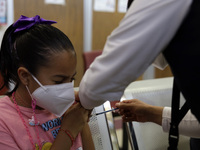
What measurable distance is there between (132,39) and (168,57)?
0.41 feet

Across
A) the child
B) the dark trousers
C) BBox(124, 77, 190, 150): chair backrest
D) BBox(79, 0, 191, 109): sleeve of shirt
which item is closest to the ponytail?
the child

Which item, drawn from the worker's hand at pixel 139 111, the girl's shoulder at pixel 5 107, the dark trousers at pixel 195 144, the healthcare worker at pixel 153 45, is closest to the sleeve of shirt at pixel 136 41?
the healthcare worker at pixel 153 45

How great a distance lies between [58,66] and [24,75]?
0.45 ft

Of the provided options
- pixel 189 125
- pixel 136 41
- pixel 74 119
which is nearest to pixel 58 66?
pixel 74 119

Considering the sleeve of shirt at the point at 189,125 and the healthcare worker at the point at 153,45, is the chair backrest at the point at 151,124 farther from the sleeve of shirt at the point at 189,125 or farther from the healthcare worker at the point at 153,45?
the healthcare worker at the point at 153,45

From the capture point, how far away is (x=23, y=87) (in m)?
0.94

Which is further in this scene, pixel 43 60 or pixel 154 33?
pixel 43 60

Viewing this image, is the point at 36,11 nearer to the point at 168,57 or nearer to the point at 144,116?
the point at 144,116

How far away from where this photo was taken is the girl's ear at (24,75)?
87cm

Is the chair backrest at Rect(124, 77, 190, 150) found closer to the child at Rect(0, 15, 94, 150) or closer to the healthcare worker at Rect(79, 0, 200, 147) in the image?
the child at Rect(0, 15, 94, 150)

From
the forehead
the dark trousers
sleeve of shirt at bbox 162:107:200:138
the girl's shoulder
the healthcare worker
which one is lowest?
the dark trousers

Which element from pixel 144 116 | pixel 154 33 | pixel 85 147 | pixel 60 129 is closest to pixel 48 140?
pixel 60 129

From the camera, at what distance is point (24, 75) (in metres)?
0.89

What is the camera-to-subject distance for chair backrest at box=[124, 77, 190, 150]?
1.20 m
